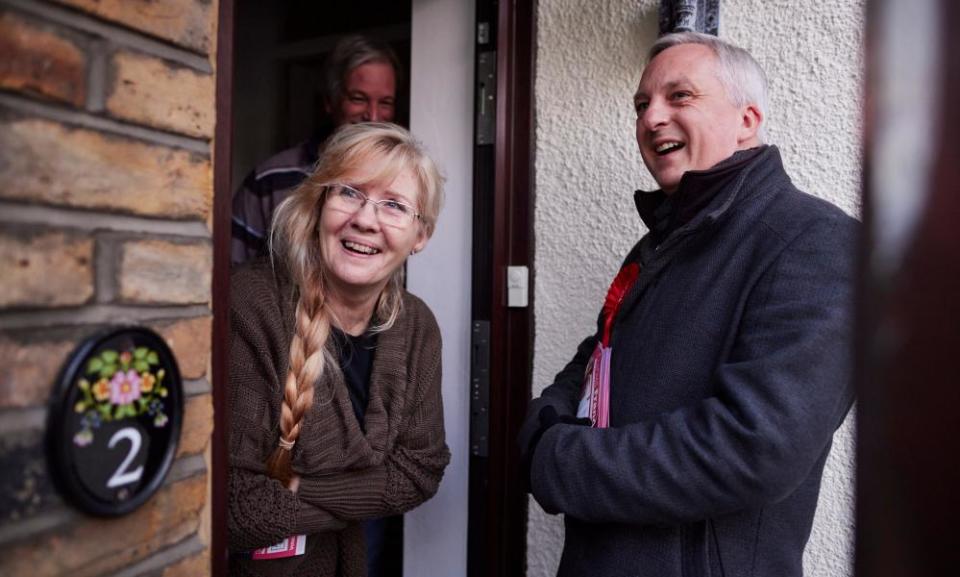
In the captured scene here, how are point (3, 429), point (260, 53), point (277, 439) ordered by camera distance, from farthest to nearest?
point (260, 53), point (277, 439), point (3, 429)

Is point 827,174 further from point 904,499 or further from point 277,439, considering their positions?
point 904,499

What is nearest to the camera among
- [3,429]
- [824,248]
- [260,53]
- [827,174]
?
[3,429]

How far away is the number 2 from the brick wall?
0.05 m

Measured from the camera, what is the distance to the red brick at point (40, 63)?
0.65 metres

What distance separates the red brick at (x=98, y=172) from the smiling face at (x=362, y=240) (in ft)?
2.36

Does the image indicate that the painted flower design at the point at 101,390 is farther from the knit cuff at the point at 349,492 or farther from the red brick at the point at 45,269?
the knit cuff at the point at 349,492

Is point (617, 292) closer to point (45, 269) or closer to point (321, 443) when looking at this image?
point (321, 443)

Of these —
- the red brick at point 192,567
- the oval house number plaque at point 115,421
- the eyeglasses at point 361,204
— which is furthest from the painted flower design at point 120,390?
the eyeglasses at point 361,204

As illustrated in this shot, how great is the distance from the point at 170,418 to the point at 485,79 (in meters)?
1.50

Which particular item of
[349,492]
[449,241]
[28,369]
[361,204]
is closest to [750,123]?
[361,204]

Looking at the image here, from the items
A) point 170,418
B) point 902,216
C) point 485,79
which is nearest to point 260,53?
point 485,79

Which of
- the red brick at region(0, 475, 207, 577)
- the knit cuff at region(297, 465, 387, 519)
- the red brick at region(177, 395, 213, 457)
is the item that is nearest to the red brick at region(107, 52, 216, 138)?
the red brick at region(177, 395, 213, 457)

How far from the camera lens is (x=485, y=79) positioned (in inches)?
79.2

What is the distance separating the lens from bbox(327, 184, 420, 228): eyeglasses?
1.64 m
